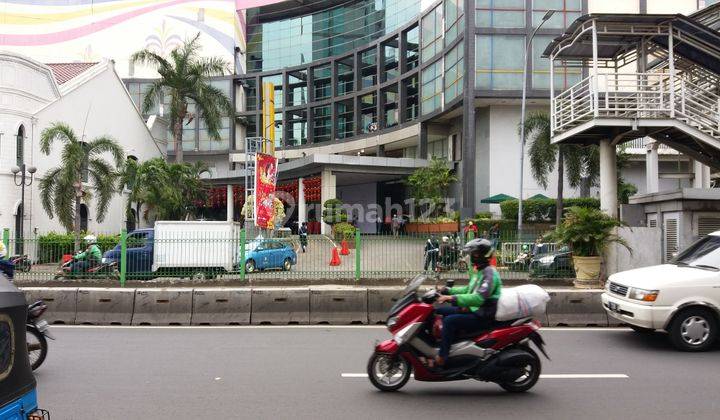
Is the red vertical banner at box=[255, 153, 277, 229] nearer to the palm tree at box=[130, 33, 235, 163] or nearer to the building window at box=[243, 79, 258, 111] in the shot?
the palm tree at box=[130, 33, 235, 163]

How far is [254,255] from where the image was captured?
15.1 metres

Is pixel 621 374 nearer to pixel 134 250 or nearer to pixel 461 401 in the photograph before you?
pixel 461 401

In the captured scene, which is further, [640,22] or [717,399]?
[640,22]

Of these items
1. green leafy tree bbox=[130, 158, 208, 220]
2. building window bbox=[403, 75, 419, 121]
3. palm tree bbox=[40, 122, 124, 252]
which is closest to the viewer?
palm tree bbox=[40, 122, 124, 252]

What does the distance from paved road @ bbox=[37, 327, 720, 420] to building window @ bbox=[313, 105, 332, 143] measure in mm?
49628

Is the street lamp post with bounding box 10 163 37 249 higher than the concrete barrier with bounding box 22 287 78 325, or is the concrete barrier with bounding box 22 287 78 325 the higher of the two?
the street lamp post with bounding box 10 163 37 249

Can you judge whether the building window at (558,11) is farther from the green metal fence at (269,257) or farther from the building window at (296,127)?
the building window at (296,127)

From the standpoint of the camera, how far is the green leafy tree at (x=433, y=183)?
36.2 m

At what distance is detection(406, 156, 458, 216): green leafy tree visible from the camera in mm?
36250

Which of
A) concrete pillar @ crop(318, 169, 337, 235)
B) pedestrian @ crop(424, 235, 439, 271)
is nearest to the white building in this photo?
concrete pillar @ crop(318, 169, 337, 235)

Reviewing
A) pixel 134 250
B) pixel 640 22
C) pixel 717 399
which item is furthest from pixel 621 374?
pixel 640 22

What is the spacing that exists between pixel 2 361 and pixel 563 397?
213 inches

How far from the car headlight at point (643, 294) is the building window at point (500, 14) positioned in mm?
28550

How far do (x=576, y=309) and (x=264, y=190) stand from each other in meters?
16.9
